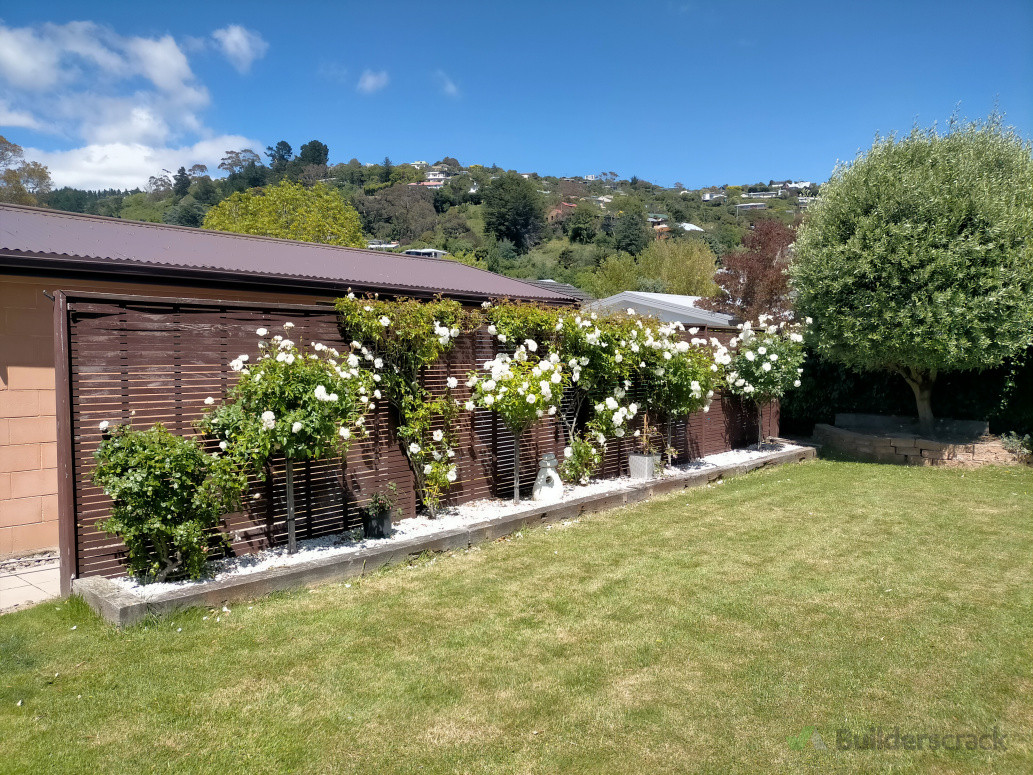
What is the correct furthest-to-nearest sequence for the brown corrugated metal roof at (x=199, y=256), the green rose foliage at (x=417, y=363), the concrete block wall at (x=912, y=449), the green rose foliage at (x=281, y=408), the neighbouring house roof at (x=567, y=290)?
the neighbouring house roof at (x=567, y=290) → the concrete block wall at (x=912, y=449) → the brown corrugated metal roof at (x=199, y=256) → the green rose foliage at (x=417, y=363) → the green rose foliage at (x=281, y=408)

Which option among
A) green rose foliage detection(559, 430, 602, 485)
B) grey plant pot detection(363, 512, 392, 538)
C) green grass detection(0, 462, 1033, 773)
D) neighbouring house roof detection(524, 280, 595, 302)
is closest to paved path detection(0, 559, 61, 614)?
green grass detection(0, 462, 1033, 773)

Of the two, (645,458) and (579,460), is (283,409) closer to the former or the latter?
(579,460)

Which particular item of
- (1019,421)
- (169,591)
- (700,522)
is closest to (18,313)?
(169,591)

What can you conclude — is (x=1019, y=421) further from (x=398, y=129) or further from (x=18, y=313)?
(x=398, y=129)

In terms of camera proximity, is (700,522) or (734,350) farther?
(734,350)

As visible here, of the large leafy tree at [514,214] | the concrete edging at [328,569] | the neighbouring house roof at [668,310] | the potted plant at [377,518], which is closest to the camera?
the concrete edging at [328,569]

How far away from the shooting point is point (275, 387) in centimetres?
475

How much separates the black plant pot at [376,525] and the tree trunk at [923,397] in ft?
32.6

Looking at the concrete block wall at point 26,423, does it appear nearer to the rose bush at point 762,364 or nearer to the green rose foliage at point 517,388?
the green rose foliage at point 517,388

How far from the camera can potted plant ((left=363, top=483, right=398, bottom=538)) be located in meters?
5.69

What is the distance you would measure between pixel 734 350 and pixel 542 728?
9011mm

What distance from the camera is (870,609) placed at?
4.43 m

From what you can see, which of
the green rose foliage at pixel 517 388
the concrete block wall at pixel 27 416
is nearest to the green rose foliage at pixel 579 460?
the green rose foliage at pixel 517 388

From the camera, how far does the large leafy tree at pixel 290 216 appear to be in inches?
1026
